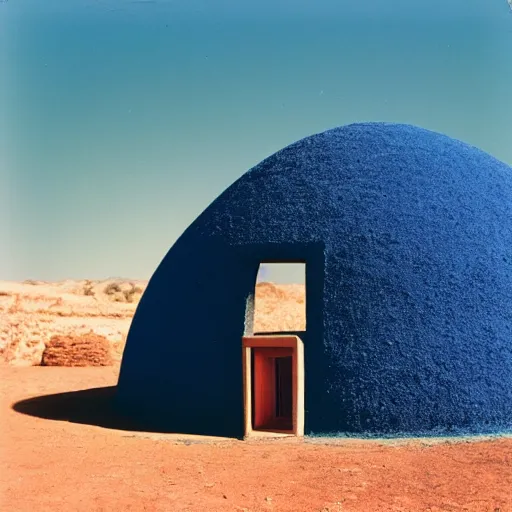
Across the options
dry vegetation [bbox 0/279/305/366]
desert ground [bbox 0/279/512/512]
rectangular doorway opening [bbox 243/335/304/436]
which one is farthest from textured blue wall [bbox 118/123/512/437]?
dry vegetation [bbox 0/279/305/366]

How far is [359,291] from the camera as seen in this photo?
11078 millimetres

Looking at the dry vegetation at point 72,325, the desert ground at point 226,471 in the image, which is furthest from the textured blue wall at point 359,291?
the dry vegetation at point 72,325

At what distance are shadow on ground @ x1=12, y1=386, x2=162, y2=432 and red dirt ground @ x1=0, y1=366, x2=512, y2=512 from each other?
981mm

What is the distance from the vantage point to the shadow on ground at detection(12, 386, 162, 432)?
12.7m

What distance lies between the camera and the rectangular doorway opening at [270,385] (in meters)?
10.9

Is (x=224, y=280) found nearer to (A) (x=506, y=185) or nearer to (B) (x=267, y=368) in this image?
(B) (x=267, y=368)

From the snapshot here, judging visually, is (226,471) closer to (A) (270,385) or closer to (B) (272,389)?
(A) (270,385)

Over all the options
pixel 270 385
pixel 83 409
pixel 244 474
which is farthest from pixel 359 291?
pixel 83 409

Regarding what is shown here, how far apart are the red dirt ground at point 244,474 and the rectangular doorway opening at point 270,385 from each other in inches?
24.1

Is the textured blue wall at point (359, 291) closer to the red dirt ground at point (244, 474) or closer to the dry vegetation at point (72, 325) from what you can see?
the red dirt ground at point (244, 474)

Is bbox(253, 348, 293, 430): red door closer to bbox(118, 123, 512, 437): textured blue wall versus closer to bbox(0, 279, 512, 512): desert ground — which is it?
bbox(118, 123, 512, 437): textured blue wall

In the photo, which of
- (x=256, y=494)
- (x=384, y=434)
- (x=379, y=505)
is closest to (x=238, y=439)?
(x=384, y=434)

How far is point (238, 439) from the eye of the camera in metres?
11.0

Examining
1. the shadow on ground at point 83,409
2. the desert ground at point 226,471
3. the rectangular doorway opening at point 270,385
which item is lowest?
the shadow on ground at point 83,409
